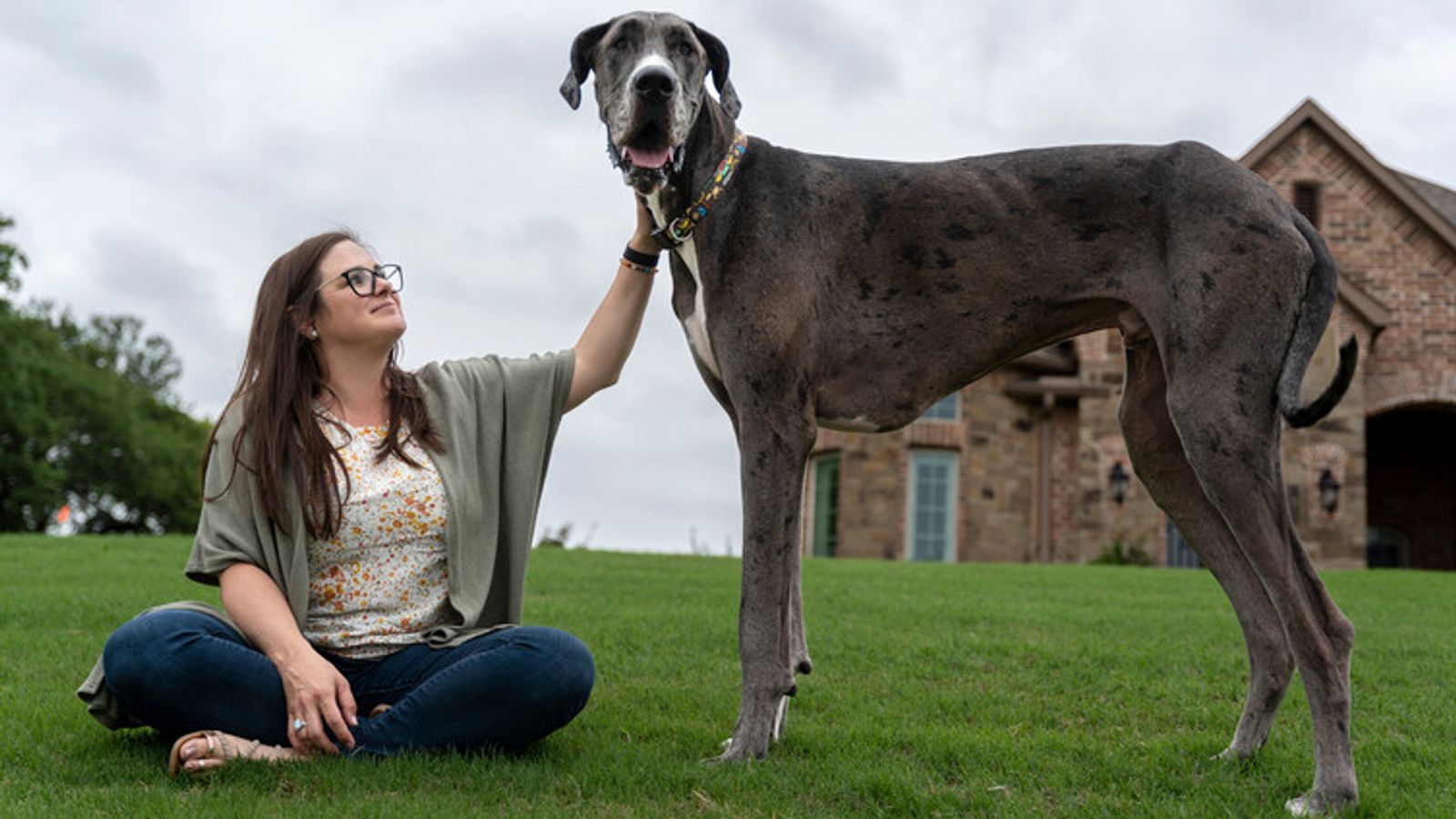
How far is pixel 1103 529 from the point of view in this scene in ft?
67.2

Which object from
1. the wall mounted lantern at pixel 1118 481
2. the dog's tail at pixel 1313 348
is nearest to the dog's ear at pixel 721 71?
the dog's tail at pixel 1313 348

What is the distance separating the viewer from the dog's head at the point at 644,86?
3.71 m

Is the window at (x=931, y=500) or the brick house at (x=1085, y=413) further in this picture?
the window at (x=931, y=500)

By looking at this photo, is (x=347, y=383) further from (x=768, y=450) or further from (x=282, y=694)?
(x=768, y=450)

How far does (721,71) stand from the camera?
13.8 ft

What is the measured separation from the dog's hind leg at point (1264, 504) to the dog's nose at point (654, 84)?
1619 mm

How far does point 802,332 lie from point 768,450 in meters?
0.37

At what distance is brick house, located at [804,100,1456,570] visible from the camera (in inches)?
822

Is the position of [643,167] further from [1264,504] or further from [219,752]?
[219,752]

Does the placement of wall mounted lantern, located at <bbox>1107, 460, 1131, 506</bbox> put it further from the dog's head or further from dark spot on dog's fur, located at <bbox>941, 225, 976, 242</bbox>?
the dog's head

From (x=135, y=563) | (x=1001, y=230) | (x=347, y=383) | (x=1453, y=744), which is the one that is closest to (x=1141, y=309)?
(x=1001, y=230)

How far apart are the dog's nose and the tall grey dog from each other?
0.01 meters

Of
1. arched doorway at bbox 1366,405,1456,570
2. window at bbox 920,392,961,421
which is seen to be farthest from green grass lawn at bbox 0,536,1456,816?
arched doorway at bbox 1366,405,1456,570

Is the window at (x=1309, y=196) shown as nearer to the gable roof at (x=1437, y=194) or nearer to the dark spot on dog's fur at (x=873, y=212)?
the gable roof at (x=1437, y=194)
